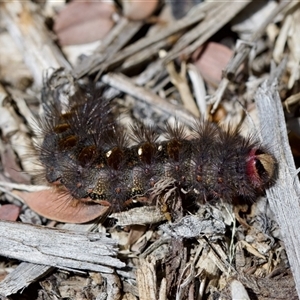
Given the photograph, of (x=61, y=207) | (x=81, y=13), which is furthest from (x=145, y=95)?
(x=61, y=207)

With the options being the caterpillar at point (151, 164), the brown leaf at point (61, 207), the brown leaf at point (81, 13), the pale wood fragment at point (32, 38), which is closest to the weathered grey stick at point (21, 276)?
the brown leaf at point (61, 207)

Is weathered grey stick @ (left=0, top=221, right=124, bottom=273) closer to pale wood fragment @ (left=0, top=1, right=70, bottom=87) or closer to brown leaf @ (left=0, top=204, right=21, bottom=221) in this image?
brown leaf @ (left=0, top=204, right=21, bottom=221)

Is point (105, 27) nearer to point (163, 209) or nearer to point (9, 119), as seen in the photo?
point (9, 119)

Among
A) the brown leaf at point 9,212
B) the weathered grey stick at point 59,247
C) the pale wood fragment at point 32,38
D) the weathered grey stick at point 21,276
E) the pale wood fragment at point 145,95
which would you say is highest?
the pale wood fragment at point 32,38

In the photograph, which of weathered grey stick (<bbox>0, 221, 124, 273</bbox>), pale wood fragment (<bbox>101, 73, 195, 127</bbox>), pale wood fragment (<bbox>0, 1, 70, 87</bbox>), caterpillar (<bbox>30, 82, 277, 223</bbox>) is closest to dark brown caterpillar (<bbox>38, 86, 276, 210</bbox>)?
caterpillar (<bbox>30, 82, 277, 223</bbox>)

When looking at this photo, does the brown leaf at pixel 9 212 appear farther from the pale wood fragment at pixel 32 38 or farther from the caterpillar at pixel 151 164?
the pale wood fragment at pixel 32 38

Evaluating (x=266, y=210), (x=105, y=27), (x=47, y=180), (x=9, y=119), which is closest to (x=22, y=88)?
(x=9, y=119)
